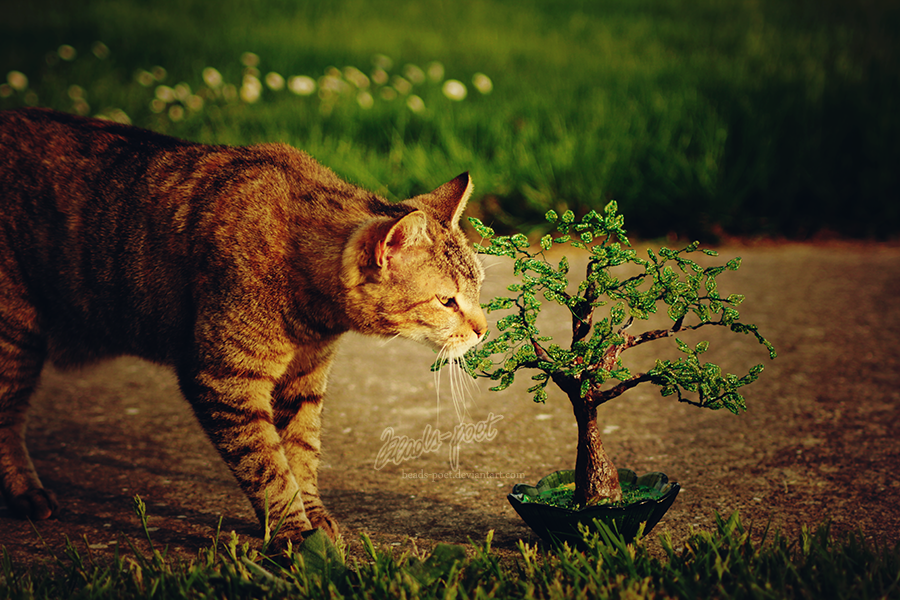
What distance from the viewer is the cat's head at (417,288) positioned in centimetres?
245

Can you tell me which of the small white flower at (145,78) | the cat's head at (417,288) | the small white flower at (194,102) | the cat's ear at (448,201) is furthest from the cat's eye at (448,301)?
the small white flower at (145,78)

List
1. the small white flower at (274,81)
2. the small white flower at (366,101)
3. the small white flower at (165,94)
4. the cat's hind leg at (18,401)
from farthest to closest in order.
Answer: the small white flower at (366,101) → the small white flower at (274,81) → the small white flower at (165,94) → the cat's hind leg at (18,401)

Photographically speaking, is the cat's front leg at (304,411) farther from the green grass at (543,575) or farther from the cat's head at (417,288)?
the green grass at (543,575)

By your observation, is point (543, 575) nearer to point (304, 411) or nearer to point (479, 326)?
point (479, 326)

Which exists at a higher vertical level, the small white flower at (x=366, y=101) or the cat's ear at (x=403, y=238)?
the small white flower at (x=366, y=101)

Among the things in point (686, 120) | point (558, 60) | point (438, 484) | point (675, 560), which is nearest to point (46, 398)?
point (438, 484)

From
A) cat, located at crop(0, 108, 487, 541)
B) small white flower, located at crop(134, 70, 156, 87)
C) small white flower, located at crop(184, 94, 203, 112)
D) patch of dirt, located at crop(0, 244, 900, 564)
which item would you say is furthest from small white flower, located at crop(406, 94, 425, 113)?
cat, located at crop(0, 108, 487, 541)

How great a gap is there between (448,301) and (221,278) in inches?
27.8

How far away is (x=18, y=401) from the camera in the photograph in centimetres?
284

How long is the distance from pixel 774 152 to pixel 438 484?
431 cm

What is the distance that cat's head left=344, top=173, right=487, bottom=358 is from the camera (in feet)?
8.04

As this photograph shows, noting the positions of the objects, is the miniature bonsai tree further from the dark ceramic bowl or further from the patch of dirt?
the patch of dirt

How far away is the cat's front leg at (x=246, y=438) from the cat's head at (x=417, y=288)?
16.0 inches

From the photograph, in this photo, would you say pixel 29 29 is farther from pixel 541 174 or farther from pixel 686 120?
pixel 686 120
